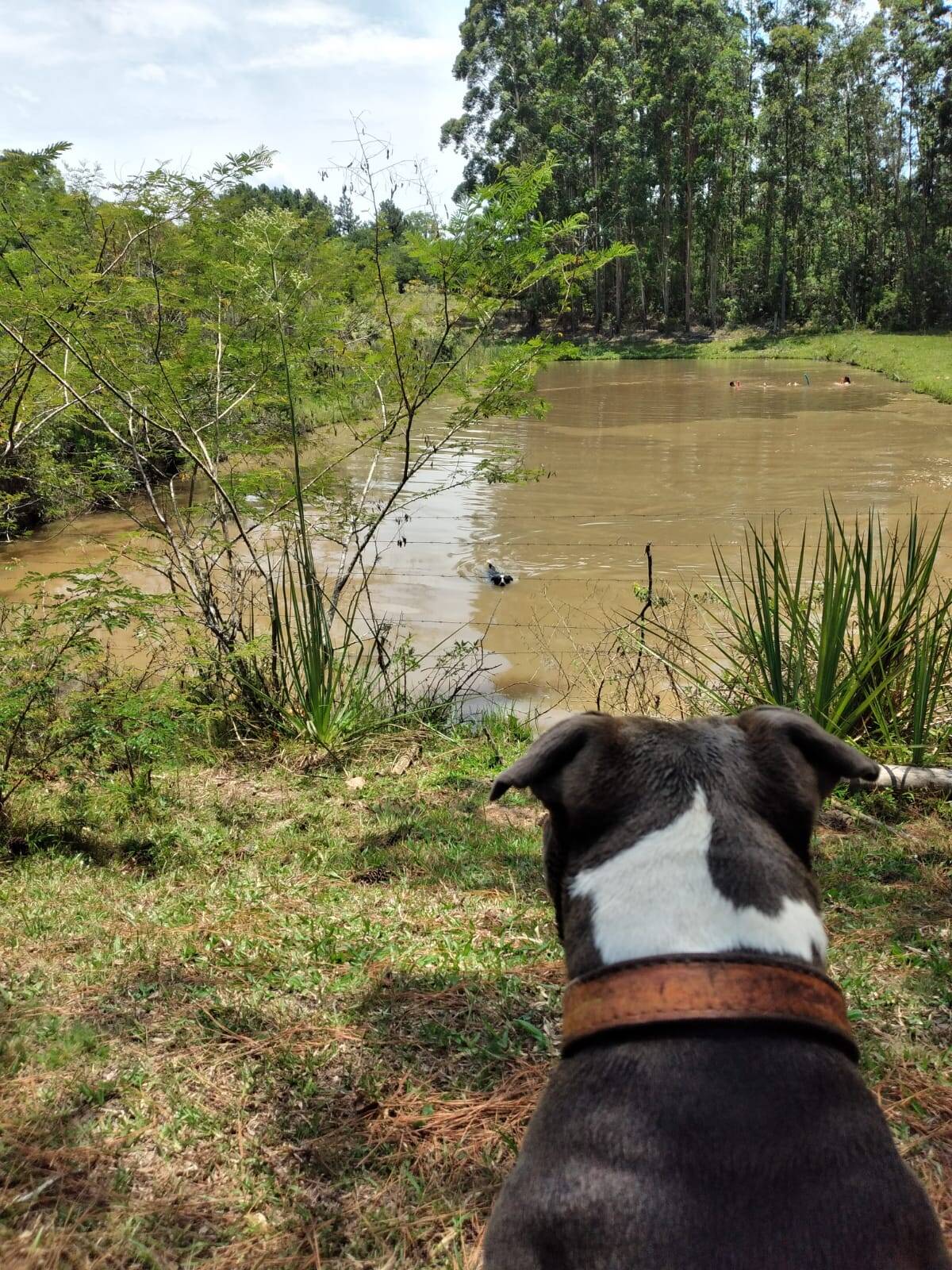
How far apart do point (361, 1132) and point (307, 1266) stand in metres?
0.39

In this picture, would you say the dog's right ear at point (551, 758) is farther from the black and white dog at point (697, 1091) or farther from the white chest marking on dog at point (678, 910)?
the white chest marking on dog at point (678, 910)

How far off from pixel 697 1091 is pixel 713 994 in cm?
13

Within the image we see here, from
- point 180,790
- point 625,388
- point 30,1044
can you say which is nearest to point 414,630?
point 180,790

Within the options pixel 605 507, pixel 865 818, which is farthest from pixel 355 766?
pixel 605 507

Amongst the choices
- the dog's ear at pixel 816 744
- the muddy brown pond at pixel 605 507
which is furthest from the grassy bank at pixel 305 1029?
the muddy brown pond at pixel 605 507

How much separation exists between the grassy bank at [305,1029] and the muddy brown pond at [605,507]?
306cm

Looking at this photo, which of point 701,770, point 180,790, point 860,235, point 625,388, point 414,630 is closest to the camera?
point 701,770

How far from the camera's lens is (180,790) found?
215 inches

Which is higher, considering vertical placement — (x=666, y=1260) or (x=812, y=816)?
(x=812, y=816)

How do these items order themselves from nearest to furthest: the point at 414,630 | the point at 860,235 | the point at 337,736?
1. the point at 337,736
2. the point at 414,630
3. the point at 860,235

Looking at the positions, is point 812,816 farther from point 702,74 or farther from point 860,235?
point 860,235

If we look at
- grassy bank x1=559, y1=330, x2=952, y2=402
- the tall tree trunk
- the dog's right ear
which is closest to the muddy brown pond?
grassy bank x1=559, y1=330, x2=952, y2=402

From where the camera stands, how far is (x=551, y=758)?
1.59 metres

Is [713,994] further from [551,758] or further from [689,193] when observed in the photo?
[689,193]
